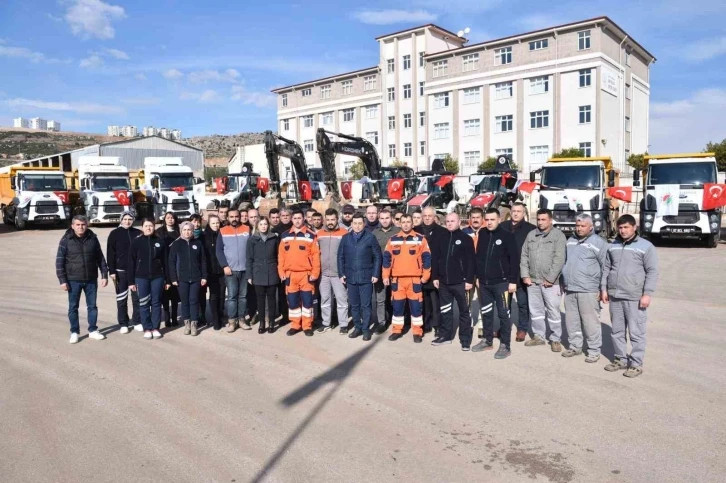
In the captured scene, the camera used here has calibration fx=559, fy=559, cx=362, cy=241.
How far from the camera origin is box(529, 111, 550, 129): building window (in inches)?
1658

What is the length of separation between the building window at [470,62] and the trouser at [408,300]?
41962mm

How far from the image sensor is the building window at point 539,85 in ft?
138

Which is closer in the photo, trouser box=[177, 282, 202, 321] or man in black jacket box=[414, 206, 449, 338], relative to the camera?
man in black jacket box=[414, 206, 449, 338]

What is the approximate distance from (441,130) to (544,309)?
42852mm

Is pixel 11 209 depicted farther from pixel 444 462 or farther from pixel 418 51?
pixel 418 51

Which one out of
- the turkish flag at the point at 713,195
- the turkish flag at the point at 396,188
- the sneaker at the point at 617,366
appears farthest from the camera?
the turkish flag at the point at 396,188

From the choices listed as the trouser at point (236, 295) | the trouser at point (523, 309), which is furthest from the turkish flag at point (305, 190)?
the trouser at point (523, 309)

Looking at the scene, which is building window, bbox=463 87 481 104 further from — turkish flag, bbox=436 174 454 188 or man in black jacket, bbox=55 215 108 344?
man in black jacket, bbox=55 215 108 344

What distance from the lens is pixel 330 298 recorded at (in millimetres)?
8273

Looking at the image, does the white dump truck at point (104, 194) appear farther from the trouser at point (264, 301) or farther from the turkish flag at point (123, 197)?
the trouser at point (264, 301)

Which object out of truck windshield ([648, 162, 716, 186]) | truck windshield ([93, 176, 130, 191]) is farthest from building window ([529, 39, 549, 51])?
truck windshield ([93, 176, 130, 191])

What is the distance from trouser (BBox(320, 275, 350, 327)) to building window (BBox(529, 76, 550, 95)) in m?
38.5

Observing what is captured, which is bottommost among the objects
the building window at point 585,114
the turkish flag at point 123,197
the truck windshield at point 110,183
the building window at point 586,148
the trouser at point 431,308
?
the trouser at point 431,308

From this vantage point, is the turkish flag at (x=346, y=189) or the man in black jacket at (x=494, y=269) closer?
the man in black jacket at (x=494, y=269)
